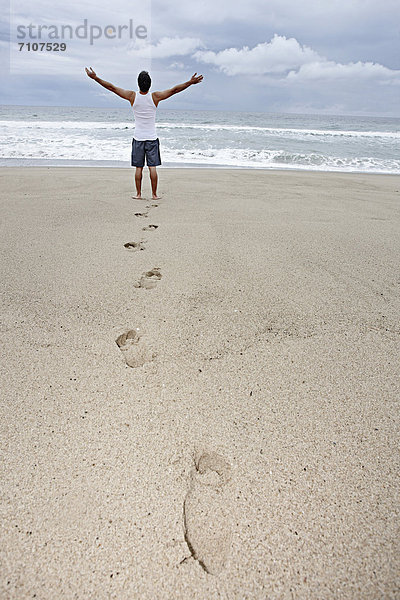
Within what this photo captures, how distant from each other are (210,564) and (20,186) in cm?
474

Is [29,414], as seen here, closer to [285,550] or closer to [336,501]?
[285,550]

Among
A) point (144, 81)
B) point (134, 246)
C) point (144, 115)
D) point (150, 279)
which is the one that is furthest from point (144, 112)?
point (150, 279)

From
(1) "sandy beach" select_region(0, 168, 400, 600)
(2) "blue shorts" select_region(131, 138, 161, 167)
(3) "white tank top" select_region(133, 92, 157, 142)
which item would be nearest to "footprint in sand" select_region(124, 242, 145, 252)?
(1) "sandy beach" select_region(0, 168, 400, 600)

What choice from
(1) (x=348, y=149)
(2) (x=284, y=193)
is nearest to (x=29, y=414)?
(2) (x=284, y=193)

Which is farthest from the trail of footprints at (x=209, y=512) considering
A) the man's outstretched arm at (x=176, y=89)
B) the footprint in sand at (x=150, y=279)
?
the man's outstretched arm at (x=176, y=89)

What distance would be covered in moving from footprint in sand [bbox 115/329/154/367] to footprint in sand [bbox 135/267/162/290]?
450 millimetres

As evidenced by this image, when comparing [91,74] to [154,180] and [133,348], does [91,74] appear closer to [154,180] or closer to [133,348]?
[154,180]

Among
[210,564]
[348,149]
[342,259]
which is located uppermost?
[348,149]

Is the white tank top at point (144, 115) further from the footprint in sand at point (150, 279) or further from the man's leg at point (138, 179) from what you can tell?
the footprint in sand at point (150, 279)

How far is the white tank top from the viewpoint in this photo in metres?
3.59

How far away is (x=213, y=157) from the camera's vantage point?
30.4 ft

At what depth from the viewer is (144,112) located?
3.68 meters

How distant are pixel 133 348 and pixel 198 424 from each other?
19.1 inches

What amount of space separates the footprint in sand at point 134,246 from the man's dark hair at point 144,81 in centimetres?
202
